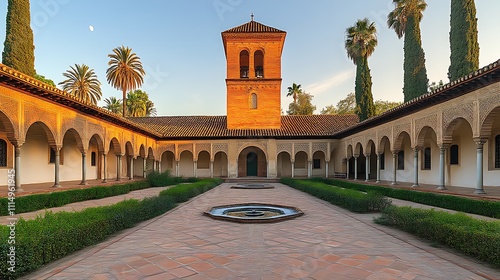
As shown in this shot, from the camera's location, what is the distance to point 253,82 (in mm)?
29641

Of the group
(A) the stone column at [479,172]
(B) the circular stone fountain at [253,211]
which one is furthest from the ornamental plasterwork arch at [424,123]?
(B) the circular stone fountain at [253,211]

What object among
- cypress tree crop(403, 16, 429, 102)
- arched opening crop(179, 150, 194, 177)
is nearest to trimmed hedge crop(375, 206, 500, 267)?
cypress tree crop(403, 16, 429, 102)

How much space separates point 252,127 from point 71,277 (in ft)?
84.7

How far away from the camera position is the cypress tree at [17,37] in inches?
758

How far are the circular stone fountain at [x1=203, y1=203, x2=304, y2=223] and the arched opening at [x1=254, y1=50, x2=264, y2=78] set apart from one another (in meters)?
21.7

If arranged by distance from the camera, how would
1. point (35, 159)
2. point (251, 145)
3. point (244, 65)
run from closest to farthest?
point (35, 159)
point (251, 145)
point (244, 65)

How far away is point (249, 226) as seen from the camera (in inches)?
308

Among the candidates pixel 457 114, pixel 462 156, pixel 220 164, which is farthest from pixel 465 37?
pixel 220 164

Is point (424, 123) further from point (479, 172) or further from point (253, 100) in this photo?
point (253, 100)

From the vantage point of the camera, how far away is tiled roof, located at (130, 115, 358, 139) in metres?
A: 28.0

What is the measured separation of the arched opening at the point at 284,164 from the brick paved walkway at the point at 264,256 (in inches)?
880

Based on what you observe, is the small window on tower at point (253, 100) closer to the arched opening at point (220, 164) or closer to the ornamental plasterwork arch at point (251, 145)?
the ornamental plasterwork arch at point (251, 145)

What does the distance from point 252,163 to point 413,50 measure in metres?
17.8

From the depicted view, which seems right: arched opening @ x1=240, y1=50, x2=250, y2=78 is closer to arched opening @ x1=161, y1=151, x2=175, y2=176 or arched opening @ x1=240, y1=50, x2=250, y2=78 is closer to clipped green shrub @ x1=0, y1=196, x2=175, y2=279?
arched opening @ x1=161, y1=151, x2=175, y2=176
